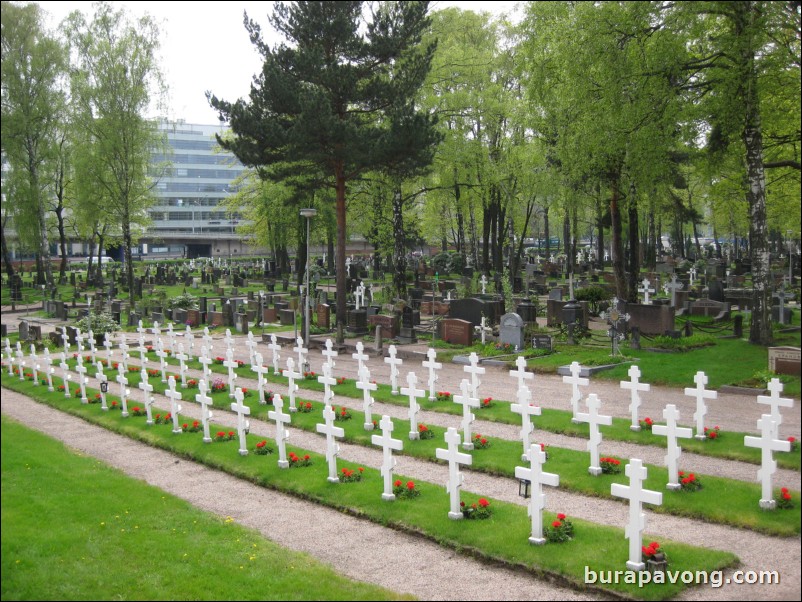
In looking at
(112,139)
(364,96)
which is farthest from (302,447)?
(112,139)

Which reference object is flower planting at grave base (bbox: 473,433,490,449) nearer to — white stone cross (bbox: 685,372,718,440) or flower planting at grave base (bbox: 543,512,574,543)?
white stone cross (bbox: 685,372,718,440)

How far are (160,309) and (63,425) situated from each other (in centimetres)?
2008

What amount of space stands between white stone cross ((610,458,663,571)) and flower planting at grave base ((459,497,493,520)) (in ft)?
7.23

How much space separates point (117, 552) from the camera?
6652 mm

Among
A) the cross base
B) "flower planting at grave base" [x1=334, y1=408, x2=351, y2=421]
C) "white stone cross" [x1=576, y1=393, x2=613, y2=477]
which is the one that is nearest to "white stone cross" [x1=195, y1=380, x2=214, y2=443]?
"flower planting at grave base" [x1=334, y1=408, x2=351, y2=421]

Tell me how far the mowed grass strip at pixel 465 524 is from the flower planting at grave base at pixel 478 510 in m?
0.12

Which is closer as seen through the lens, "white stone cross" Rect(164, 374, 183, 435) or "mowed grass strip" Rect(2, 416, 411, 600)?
"mowed grass strip" Rect(2, 416, 411, 600)

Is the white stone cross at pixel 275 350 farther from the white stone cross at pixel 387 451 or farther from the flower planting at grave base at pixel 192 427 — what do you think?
the white stone cross at pixel 387 451

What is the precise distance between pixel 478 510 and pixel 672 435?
96.1 inches

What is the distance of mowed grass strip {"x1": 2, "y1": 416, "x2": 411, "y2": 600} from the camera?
5746 millimetres

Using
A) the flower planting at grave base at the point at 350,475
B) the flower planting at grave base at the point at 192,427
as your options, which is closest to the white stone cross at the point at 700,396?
the flower planting at grave base at the point at 350,475

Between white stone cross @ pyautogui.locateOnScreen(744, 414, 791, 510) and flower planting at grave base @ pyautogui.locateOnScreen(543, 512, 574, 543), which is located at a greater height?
white stone cross @ pyautogui.locateOnScreen(744, 414, 791, 510)

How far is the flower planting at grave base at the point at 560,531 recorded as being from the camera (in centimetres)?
767

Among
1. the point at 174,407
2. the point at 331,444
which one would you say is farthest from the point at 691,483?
the point at 174,407
